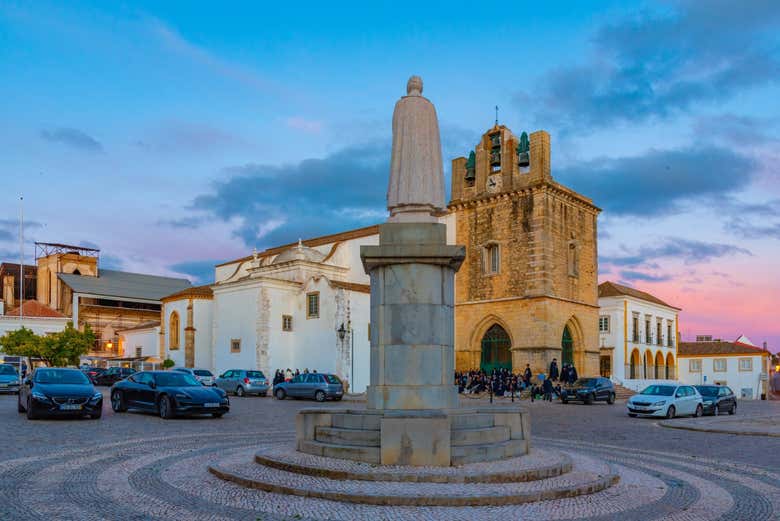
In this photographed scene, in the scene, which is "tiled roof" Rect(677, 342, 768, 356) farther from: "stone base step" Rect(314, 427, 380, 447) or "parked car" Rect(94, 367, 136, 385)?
"stone base step" Rect(314, 427, 380, 447)

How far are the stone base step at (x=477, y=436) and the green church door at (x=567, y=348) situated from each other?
1266 inches

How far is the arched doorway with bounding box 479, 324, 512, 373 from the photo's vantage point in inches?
1594

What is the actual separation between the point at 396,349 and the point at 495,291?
1241 inches

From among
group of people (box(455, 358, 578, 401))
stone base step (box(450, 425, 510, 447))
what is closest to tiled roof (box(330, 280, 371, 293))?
group of people (box(455, 358, 578, 401))

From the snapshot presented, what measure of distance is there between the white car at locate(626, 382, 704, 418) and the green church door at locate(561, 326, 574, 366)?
14892 mm

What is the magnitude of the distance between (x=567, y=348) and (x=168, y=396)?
2734 centimetres

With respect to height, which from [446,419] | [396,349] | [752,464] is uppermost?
[396,349]

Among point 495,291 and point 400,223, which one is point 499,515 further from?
point 495,291

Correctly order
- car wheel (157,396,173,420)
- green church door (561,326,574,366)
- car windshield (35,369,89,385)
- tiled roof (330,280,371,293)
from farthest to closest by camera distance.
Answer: green church door (561,326,574,366) < tiled roof (330,280,371,293) < car wheel (157,396,173,420) < car windshield (35,369,89,385)

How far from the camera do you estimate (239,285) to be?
43000 mm

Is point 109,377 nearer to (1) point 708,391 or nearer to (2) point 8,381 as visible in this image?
(2) point 8,381

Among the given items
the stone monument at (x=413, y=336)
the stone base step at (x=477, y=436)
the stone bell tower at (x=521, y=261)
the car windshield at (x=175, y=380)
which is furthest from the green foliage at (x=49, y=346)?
the stone base step at (x=477, y=436)

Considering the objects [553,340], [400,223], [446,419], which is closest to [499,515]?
[446,419]

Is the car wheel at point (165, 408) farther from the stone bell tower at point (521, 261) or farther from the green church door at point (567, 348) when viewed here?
the green church door at point (567, 348)
